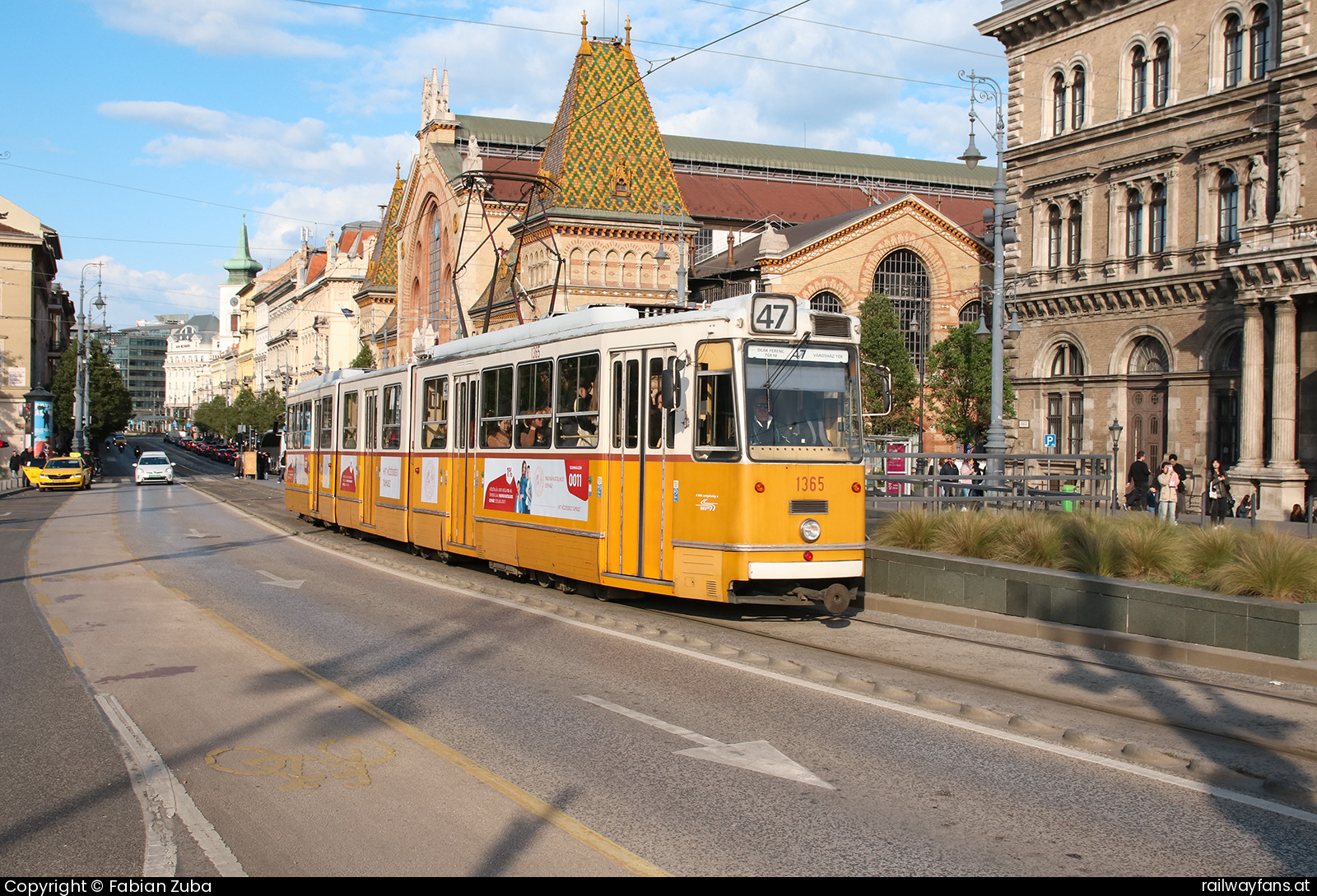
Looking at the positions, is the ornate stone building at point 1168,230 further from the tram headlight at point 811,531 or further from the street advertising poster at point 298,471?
the street advertising poster at point 298,471

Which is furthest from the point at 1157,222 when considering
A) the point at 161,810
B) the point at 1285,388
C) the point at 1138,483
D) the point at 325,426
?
the point at 161,810

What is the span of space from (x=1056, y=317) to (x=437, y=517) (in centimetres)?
2924

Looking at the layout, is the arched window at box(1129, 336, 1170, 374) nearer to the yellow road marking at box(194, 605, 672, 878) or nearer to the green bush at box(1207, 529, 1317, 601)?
the green bush at box(1207, 529, 1317, 601)

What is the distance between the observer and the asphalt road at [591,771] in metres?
5.54

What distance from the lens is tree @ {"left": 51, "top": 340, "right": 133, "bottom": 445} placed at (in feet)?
268

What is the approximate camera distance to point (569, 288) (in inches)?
2138

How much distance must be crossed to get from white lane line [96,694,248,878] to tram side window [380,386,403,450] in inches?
522

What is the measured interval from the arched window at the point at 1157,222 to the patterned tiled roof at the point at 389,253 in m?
59.5

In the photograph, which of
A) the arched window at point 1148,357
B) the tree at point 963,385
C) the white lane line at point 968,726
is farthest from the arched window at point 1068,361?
the white lane line at point 968,726

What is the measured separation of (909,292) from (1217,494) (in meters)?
35.2

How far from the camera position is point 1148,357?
38438 mm

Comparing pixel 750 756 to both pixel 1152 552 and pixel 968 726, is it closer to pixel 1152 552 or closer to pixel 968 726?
pixel 968 726

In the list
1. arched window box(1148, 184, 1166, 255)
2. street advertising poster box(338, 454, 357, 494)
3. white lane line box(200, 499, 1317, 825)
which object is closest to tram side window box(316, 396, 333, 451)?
street advertising poster box(338, 454, 357, 494)
